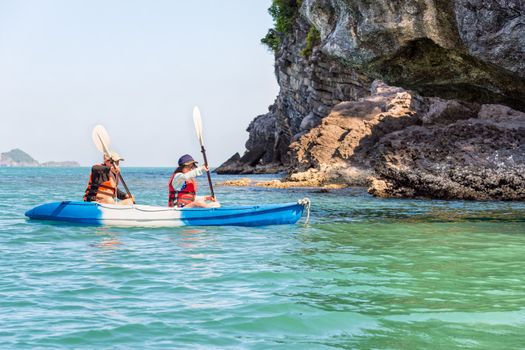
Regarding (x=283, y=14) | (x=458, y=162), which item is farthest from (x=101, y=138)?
(x=283, y=14)

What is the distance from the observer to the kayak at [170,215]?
14.3m

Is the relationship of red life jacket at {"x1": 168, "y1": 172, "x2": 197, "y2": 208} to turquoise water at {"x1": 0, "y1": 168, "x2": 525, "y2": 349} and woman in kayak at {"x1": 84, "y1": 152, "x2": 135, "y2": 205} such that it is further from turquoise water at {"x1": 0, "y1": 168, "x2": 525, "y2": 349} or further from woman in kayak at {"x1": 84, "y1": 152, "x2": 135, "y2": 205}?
woman in kayak at {"x1": 84, "y1": 152, "x2": 135, "y2": 205}

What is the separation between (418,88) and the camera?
759 inches

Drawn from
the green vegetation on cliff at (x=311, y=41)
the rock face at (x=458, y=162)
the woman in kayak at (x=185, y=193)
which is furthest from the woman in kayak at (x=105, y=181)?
the green vegetation on cliff at (x=311, y=41)

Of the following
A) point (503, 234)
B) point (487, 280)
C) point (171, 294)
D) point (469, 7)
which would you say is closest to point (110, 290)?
point (171, 294)

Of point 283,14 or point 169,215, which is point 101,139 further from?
point 283,14

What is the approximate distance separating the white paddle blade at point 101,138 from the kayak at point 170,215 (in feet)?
5.32

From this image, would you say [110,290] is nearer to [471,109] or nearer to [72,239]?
[72,239]

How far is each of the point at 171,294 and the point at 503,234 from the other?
813cm

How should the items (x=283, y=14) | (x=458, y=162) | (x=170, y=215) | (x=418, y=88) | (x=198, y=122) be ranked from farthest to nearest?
(x=283, y=14) → (x=458, y=162) → (x=418, y=88) → (x=198, y=122) → (x=170, y=215)

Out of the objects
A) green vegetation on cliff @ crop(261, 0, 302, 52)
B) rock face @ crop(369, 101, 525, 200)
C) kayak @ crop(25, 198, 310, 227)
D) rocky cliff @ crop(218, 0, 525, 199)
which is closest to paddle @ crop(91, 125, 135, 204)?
kayak @ crop(25, 198, 310, 227)

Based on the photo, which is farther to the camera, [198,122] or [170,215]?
[198,122]

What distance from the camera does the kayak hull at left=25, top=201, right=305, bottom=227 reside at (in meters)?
14.3

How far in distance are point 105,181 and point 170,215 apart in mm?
1652
